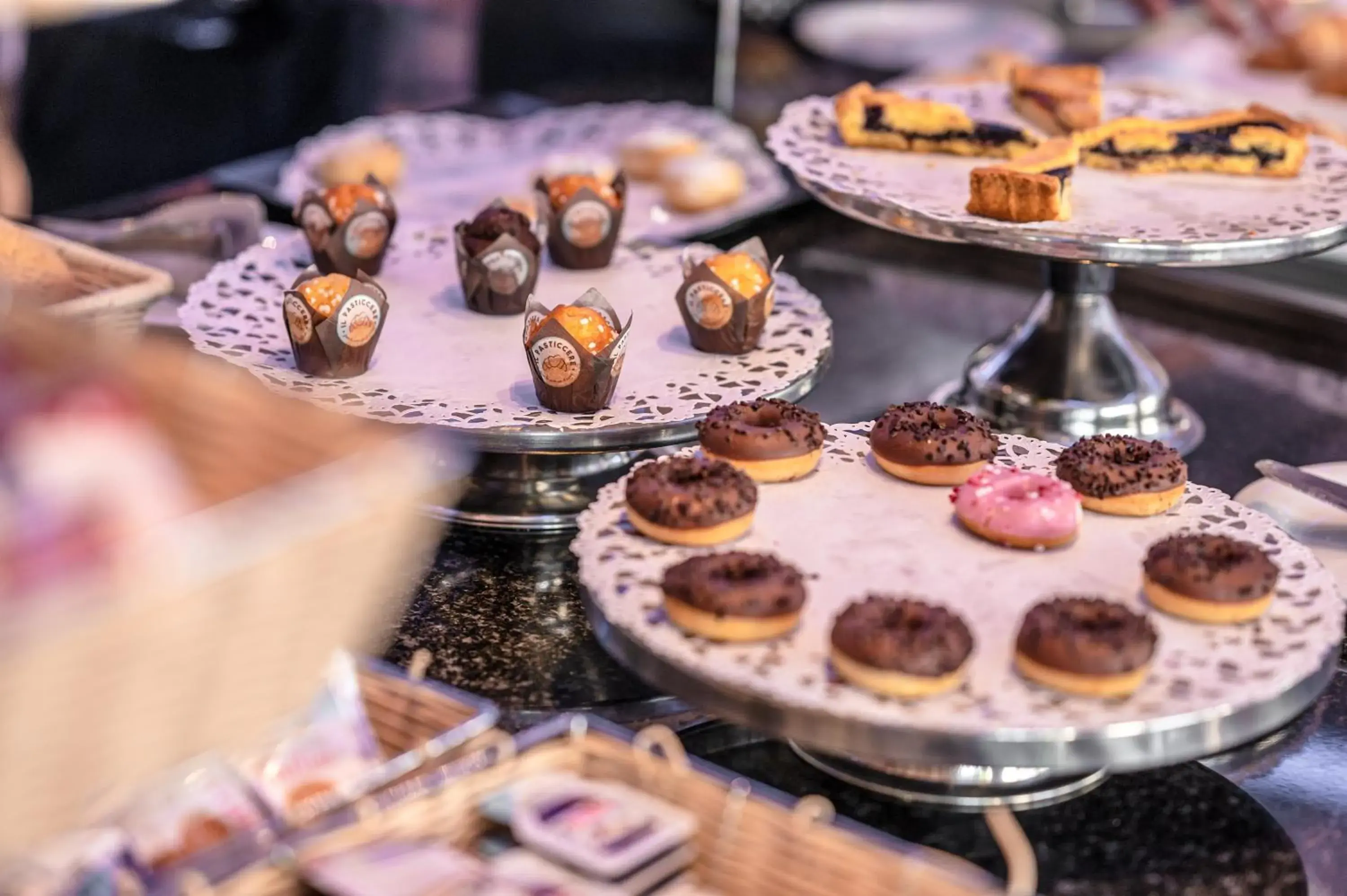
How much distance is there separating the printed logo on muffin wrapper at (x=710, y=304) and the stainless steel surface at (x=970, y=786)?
71cm

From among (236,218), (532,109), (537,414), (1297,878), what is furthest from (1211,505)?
(532,109)

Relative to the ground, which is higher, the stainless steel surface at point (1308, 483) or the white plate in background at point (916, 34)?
the white plate in background at point (916, 34)

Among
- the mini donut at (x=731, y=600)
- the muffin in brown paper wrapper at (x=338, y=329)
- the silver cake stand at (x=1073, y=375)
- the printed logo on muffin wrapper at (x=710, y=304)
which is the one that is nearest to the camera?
the mini donut at (x=731, y=600)

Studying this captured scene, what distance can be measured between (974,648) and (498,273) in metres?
1.03

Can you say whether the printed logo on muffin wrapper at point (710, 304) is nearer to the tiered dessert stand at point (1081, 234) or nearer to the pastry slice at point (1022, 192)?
the tiered dessert stand at point (1081, 234)

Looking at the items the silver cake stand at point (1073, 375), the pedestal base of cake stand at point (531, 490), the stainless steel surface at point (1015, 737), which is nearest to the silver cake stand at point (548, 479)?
the pedestal base of cake stand at point (531, 490)

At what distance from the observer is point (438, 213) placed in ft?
9.46

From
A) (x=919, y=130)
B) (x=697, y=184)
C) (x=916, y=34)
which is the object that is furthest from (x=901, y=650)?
(x=916, y=34)

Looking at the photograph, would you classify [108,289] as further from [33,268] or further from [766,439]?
[766,439]

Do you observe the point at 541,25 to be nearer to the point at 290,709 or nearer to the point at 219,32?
the point at 219,32

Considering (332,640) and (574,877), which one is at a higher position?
(332,640)

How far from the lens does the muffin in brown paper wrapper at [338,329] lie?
6.50ft

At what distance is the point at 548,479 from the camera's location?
6.90 ft

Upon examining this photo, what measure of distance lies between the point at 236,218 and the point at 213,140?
0.79 meters
